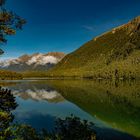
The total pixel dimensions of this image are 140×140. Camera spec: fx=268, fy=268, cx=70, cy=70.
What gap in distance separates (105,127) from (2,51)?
28051 millimetres

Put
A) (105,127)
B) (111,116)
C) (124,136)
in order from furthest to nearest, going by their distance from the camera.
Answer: (111,116) < (105,127) < (124,136)

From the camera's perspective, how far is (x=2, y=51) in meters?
20.1

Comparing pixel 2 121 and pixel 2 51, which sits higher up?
pixel 2 51

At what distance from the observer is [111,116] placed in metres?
56.8

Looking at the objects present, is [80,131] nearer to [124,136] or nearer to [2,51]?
[2,51]

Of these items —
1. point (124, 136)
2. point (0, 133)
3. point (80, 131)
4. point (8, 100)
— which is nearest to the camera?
point (0, 133)

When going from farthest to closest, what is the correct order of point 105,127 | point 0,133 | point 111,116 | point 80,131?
1. point 111,116
2. point 105,127
3. point 80,131
4. point 0,133

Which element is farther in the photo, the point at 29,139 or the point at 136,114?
the point at 136,114

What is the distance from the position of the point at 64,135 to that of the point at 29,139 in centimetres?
356

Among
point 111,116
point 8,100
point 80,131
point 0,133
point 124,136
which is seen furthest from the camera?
point 111,116

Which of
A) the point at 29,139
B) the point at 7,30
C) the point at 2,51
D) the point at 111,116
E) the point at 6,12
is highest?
the point at 6,12

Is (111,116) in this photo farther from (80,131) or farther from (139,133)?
(80,131)

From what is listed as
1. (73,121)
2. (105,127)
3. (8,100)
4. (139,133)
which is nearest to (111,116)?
(105,127)

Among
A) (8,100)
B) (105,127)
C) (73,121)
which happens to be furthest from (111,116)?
(8,100)
